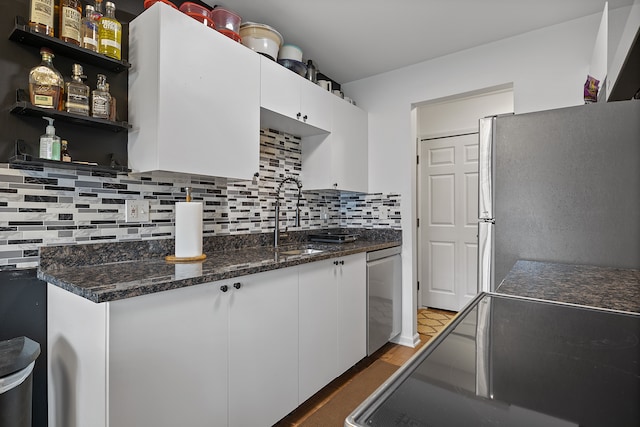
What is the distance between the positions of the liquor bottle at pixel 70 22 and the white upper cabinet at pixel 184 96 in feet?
0.77

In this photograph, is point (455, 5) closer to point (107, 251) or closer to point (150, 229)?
point (150, 229)

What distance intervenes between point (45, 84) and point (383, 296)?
2.32m

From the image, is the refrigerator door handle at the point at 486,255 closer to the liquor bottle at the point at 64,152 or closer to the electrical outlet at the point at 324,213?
the electrical outlet at the point at 324,213

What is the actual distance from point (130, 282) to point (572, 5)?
2.80m

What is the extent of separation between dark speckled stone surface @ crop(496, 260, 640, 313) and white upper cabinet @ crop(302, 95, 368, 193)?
1532mm

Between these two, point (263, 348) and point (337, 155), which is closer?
point (263, 348)

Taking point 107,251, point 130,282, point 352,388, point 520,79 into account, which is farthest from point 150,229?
point 520,79

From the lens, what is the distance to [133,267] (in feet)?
4.54

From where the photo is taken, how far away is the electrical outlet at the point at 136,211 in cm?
155

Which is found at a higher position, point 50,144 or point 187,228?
point 50,144

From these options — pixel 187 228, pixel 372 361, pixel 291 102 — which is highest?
pixel 291 102

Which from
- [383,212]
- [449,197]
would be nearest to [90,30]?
[383,212]

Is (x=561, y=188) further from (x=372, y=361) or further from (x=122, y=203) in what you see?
(x=122, y=203)

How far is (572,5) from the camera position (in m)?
1.99
